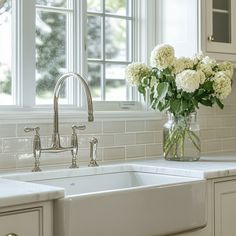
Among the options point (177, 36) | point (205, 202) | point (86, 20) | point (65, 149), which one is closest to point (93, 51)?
point (86, 20)

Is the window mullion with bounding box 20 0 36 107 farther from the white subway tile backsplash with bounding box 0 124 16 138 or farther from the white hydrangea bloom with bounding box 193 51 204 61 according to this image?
the white hydrangea bloom with bounding box 193 51 204 61

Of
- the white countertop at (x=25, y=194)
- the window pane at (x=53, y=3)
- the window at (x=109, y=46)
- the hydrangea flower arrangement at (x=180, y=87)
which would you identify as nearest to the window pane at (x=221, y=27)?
the hydrangea flower arrangement at (x=180, y=87)

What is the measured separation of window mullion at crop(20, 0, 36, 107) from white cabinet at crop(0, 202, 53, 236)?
0.96m

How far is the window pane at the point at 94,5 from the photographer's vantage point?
2977 millimetres

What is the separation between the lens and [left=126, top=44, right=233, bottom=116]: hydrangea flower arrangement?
8.66 ft

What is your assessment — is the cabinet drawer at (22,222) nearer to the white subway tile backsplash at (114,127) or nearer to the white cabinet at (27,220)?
the white cabinet at (27,220)

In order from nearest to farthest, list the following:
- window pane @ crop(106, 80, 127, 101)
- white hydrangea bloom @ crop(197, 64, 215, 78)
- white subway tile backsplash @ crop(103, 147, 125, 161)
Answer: white hydrangea bloom @ crop(197, 64, 215, 78) < white subway tile backsplash @ crop(103, 147, 125, 161) < window pane @ crop(106, 80, 127, 101)

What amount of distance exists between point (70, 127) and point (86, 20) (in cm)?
61

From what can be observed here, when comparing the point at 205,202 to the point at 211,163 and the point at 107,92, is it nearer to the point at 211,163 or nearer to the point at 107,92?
the point at 211,163

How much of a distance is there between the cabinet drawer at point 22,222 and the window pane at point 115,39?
1.51 meters

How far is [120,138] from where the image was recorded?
292cm

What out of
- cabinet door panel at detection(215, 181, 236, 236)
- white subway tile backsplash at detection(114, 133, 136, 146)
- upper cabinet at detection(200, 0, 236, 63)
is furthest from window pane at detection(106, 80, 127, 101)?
cabinet door panel at detection(215, 181, 236, 236)

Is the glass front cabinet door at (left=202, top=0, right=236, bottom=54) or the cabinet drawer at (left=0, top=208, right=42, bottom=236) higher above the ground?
the glass front cabinet door at (left=202, top=0, right=236, bottom=54)

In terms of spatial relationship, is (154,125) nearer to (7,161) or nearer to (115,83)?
(115,83)
